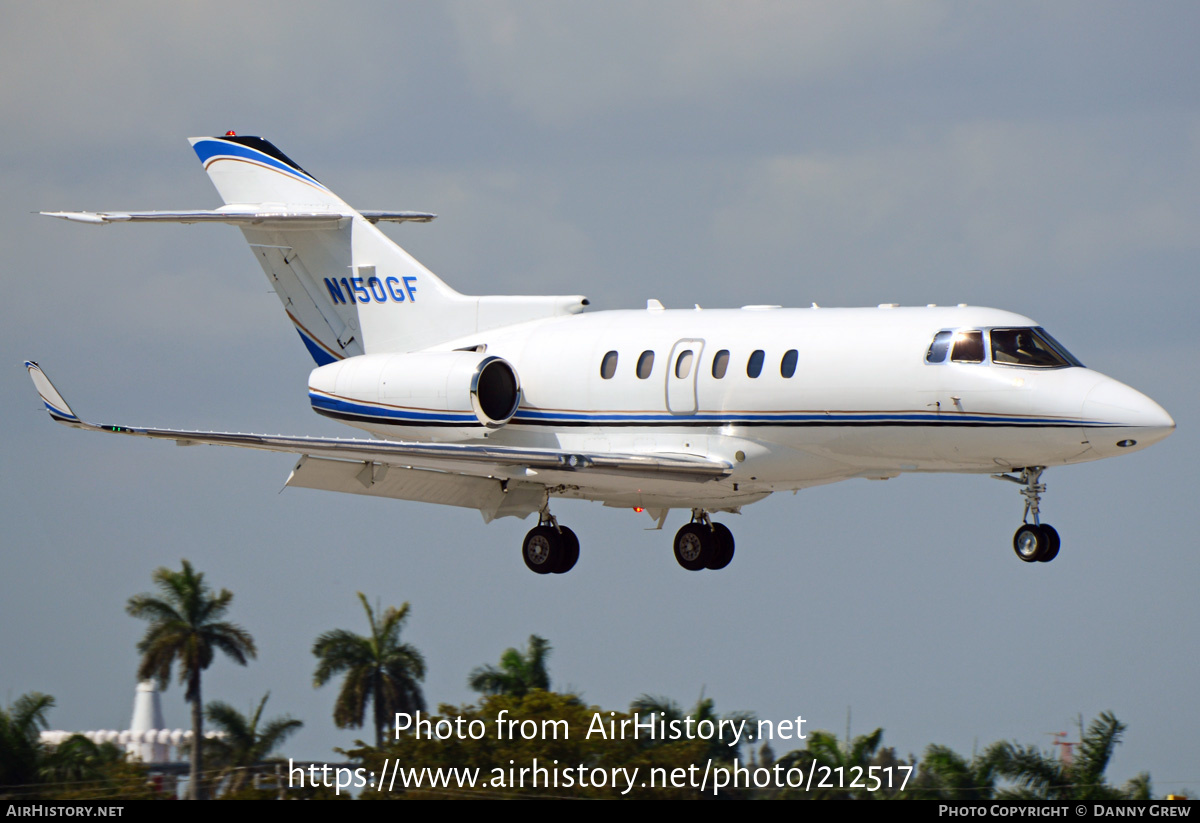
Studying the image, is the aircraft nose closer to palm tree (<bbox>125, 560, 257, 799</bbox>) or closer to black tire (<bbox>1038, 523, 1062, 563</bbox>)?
black tire (<bbox>1038, 523, 1062, 563</bbox>)

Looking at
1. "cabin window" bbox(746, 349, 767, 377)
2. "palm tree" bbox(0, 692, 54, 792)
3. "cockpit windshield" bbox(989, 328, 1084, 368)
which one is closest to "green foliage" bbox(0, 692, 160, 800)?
"palm tree" bbox(0, 692, 54, 792)

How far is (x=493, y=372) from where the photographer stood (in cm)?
3192

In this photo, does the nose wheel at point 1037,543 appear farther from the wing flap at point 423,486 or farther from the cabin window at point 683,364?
the wing flap at point 423,486

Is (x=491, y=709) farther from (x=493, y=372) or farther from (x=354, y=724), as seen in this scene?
(x=493, y=372)

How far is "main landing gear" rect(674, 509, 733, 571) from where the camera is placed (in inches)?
1307

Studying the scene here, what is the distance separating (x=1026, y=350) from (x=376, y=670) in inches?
710

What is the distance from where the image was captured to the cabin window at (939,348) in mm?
27344

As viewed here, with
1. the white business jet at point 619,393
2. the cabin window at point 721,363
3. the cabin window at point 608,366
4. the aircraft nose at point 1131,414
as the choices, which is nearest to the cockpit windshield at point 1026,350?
the white business jet at point 619,393

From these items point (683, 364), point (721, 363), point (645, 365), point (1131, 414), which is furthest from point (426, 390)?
point (1131, 414)

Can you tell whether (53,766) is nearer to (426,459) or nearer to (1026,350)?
(426,459)

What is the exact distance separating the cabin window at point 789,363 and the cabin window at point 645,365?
2.60m

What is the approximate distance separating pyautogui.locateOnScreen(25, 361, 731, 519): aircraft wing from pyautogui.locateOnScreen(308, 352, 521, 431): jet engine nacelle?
860 mm

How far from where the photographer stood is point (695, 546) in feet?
109

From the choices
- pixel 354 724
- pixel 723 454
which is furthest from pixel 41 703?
pixel 723 454
